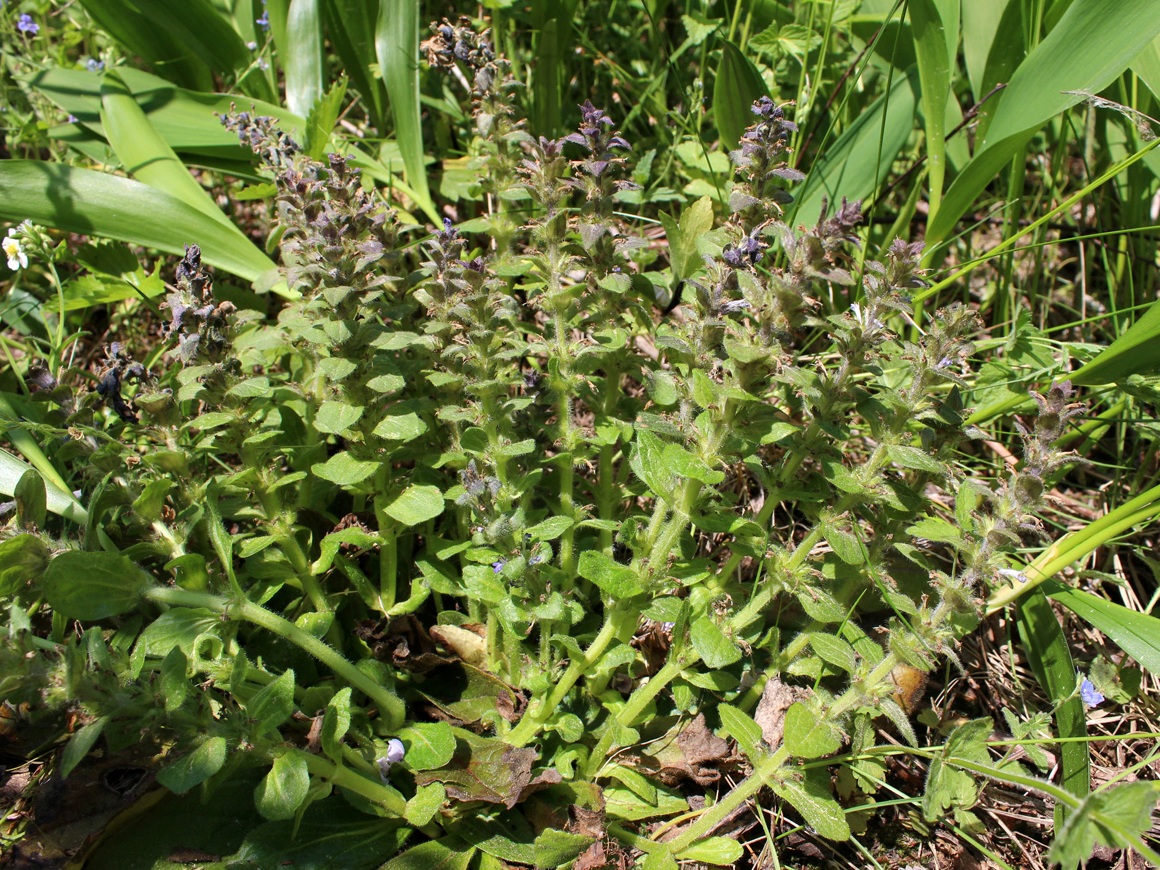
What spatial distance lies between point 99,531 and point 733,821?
6.59 ft

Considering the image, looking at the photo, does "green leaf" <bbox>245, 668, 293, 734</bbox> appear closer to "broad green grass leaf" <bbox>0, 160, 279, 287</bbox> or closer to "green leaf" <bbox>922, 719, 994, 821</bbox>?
"green leaf" <bbox>922, 719, 994, 821</bbox>

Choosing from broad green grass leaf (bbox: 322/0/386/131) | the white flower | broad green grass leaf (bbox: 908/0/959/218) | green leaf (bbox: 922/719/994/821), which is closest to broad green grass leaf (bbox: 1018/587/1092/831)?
green leaf (bbox: 922/719/994/821)

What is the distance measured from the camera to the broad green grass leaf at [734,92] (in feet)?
10.3

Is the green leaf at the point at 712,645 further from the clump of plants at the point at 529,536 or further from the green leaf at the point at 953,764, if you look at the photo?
the green leaf at the point at 953,764

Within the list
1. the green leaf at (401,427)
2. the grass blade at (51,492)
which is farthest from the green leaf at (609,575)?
the grass blade at (51,492)

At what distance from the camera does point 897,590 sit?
254 cm

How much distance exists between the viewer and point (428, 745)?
235 cm

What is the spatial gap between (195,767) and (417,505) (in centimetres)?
92

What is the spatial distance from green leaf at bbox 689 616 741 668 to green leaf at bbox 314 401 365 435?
3.52 ft

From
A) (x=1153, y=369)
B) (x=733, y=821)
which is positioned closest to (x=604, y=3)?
(x=1153, y=369)

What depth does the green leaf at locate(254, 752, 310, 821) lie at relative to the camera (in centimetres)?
193

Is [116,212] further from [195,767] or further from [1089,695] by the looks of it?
[1089,695]

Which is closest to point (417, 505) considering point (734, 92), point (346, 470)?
point (346, 470)

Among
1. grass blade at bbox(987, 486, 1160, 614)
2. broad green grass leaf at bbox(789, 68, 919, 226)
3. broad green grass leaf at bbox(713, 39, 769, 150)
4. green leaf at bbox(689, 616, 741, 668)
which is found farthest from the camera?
broad green grass leaf at bbox(789, 68, 919, 226)
